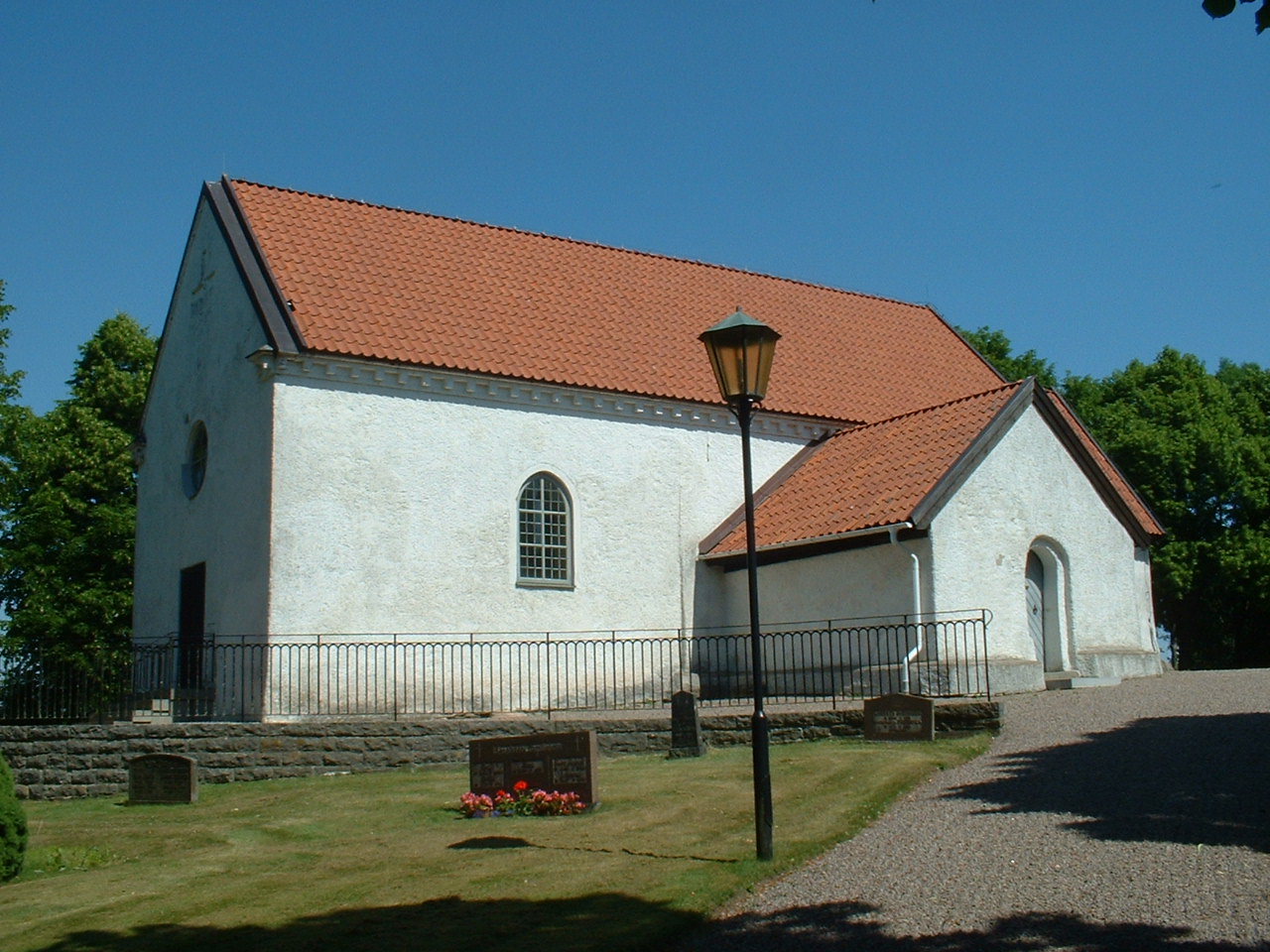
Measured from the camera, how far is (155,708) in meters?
20.0

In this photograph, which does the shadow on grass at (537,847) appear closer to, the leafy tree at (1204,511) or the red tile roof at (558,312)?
the red tile roof at (558,312)

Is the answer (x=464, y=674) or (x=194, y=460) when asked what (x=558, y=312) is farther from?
(x=464, y=674)

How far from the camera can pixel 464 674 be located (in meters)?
21.2

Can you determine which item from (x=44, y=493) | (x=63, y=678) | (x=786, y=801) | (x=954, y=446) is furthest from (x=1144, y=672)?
(x=44, y=493)

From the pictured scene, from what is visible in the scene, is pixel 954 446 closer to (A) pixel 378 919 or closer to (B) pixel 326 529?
(B) pixel 326 529

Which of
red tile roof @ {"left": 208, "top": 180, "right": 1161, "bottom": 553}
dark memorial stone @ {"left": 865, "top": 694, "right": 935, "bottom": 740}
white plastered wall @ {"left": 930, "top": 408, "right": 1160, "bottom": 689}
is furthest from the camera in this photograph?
red tile roof @ {"left": 208, "top": 180, "right": 1161, "bottom": 553}

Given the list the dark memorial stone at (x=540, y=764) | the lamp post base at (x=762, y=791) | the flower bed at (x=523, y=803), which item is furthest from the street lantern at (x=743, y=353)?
the flower bed at (x=523, y=803)

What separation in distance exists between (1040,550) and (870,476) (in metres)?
3.23

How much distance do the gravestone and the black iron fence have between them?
9.09 feet

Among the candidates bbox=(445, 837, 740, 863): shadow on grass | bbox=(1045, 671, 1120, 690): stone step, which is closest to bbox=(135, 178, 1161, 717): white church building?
bbox=(1045, 671, 1120, 690): stone step

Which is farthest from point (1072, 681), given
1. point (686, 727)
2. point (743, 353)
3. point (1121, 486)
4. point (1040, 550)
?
point (743, 353)

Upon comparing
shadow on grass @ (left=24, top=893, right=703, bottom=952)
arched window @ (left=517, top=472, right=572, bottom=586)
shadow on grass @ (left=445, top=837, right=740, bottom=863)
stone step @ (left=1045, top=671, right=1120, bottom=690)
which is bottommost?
shadow on grass @ (left=24, top=893, right=703, bottom=952)

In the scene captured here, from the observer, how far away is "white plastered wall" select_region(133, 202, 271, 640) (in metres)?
20.9

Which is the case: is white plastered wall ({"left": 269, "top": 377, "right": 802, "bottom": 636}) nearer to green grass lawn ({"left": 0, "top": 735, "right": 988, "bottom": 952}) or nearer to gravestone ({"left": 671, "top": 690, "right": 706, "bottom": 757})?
green grass lawn ({"left": 0, "top": 735, "right": 988, "bottom": 952})
